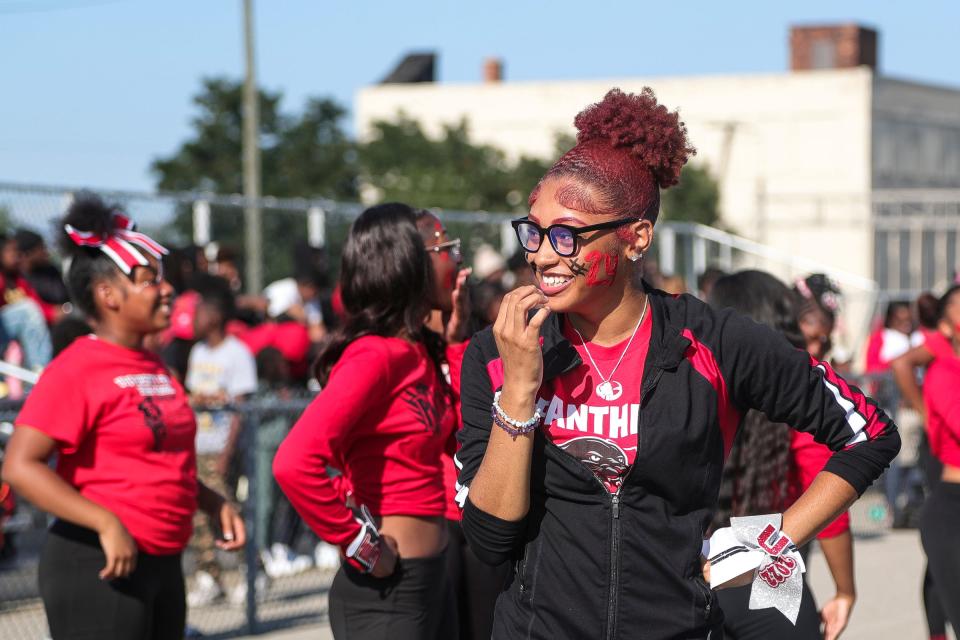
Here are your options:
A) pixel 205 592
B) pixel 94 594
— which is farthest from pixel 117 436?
pixel 205 592

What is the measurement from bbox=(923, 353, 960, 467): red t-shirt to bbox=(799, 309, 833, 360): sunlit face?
18.6 inches

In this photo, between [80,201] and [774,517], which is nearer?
[774,517]

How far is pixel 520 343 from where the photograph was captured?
2.95 metres

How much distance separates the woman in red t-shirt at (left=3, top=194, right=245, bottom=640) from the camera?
4422mm

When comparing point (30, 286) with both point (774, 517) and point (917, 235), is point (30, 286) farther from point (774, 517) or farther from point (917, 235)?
point (917, 235)

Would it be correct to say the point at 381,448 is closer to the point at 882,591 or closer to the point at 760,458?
the point at 760,458

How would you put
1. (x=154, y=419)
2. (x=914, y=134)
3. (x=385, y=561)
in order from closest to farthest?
(x=385, y=561), (x=154, y=419), (x=914, y=134)

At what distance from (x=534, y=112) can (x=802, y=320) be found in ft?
145

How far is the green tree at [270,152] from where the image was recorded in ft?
120

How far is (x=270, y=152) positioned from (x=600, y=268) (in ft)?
114

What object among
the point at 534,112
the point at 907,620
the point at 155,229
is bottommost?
the point at 907,620

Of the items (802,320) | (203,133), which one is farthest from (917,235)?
(802,320)

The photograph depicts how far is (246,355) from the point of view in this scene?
9516 mm

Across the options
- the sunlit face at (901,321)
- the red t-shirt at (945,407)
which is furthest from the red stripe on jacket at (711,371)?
the sunlit face at (901,321)
